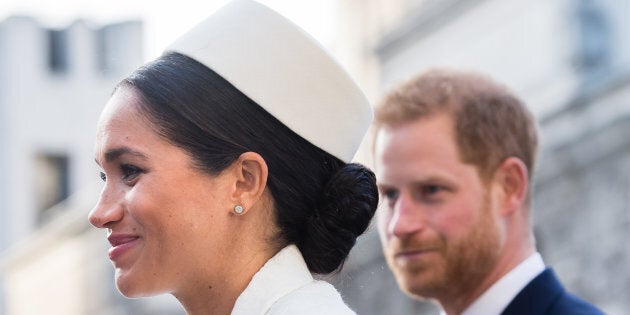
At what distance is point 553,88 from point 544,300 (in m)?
10.5

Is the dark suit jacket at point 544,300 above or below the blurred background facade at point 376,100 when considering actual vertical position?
above

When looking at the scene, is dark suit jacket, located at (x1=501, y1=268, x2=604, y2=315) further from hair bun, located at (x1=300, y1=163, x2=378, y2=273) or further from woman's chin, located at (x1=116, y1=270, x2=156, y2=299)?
woman's chin, located at (x1=116, y1=270, x2=156, y2=299)

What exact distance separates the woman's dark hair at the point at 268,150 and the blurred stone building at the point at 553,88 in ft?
0.88

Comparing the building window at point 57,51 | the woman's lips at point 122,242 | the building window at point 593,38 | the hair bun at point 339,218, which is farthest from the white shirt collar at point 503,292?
the building window at point 57,51

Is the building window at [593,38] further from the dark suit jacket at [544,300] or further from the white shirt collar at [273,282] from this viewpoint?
the white shirt collar at [273,282]

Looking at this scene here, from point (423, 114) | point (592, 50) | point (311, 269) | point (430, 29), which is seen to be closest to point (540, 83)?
point (592, 50)

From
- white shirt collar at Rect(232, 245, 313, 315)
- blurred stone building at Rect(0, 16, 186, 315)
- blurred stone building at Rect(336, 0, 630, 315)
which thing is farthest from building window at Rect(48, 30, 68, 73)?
white shirt collar at Rect(232, 245, 313, 315)

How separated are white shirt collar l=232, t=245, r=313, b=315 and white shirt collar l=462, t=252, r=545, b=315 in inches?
45.5

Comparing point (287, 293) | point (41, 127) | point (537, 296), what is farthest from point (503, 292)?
point (41, 127)

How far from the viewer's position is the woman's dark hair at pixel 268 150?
7.86 feet

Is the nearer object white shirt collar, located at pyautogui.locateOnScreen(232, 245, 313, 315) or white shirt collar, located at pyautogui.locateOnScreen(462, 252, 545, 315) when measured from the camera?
white shirt collar, located at pyautogui.locateOnScreen(232, 245, 313, 315)

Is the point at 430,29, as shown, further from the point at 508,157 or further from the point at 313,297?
the point at 313,297

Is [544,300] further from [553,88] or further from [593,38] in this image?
[553,88]

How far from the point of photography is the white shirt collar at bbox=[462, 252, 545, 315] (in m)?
3.54
